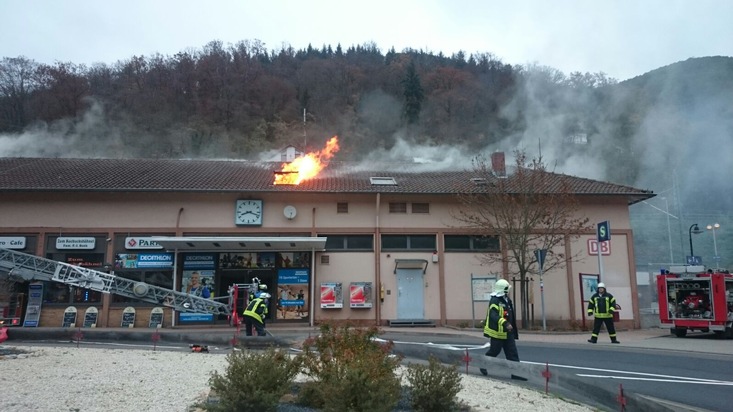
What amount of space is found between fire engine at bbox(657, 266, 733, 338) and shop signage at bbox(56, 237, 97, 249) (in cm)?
2227

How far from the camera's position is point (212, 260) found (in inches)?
907

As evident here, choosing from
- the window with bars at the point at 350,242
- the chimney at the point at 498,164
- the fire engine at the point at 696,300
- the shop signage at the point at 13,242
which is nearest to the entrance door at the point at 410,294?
the window with bars at the point at 350,242

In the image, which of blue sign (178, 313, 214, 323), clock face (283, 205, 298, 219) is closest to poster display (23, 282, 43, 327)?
blue sign (178, 313, 214, 323)

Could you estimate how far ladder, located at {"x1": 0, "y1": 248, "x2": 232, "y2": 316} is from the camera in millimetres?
18375

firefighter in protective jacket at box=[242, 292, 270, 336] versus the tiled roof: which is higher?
the tiled roof

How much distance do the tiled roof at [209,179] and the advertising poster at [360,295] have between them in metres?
3.97

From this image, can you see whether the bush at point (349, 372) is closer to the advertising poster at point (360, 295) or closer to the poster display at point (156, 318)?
the advertising poster at point (360, 295)

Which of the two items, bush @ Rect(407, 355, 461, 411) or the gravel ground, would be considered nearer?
bush @ Rect(407, 355, 461, 411)

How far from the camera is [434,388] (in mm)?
6547

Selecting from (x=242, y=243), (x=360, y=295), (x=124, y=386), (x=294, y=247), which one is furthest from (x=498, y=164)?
(x=124, y=386)

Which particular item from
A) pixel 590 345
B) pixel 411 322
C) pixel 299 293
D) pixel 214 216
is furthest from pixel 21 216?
pixel 590 345

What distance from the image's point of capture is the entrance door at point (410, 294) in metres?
23.3

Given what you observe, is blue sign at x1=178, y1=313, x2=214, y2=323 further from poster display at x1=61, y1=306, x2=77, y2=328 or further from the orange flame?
the orange flame

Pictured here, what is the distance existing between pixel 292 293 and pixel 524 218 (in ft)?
32.7
